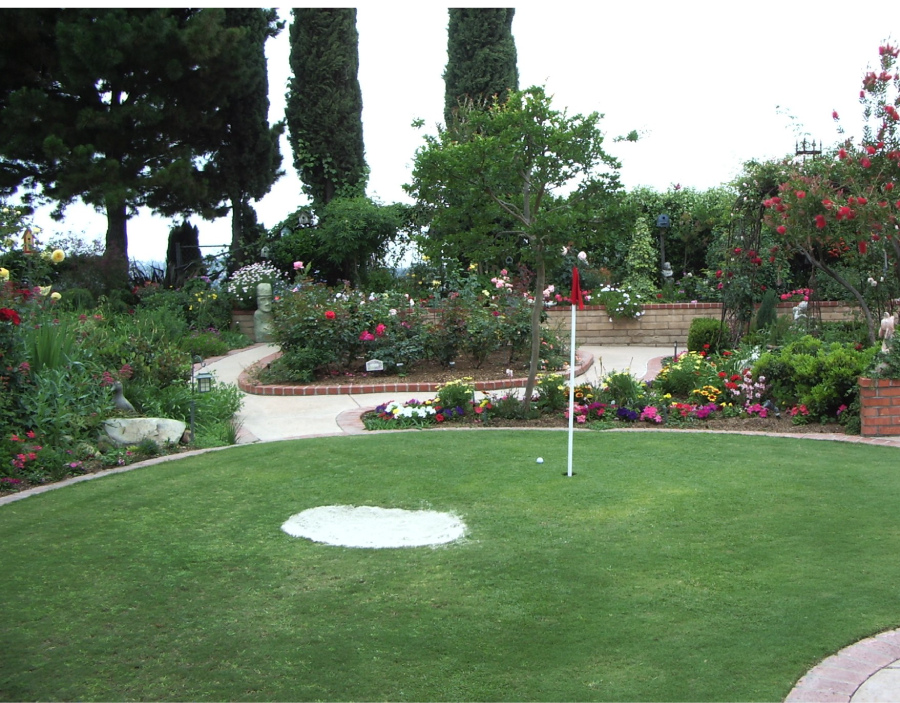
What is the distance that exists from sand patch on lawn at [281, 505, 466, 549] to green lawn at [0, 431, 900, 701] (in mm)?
108

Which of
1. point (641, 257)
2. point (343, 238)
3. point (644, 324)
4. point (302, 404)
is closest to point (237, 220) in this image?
point (343, 238)

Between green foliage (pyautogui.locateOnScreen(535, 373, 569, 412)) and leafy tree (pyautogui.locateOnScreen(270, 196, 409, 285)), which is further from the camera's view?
leafy tree (pyautogui.locateOnScreen(270, 196, 409, 285))

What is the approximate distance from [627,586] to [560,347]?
8280 mm

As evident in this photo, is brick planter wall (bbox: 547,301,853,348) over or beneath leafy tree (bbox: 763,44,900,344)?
beneath

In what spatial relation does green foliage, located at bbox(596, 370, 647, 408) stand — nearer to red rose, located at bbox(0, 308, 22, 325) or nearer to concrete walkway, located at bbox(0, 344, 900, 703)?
concrete walkway, located at bbox(0, 344, 900, 703)

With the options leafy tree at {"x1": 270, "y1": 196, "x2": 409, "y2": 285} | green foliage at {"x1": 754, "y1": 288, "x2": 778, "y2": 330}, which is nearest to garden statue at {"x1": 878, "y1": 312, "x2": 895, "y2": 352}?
green foliage at {"x1": 754, "y1": 288, "x2": 778, "y2": 330}

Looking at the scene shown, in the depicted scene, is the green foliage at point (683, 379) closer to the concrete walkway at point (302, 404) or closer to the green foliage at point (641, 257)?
the concrete walkway at point (302, 404)

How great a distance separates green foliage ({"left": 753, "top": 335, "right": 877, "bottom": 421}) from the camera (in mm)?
7820

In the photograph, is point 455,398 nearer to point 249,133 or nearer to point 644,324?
point 644,324

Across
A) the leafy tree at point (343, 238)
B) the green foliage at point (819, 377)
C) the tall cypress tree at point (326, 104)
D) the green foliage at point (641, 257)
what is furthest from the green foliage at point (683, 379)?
the tall cypress tree at point (326, 104)

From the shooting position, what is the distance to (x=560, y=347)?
1226 centimetres

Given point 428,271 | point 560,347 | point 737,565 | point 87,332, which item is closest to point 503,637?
point 737,565

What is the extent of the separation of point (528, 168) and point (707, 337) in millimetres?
5547

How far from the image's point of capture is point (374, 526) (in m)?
5.09
